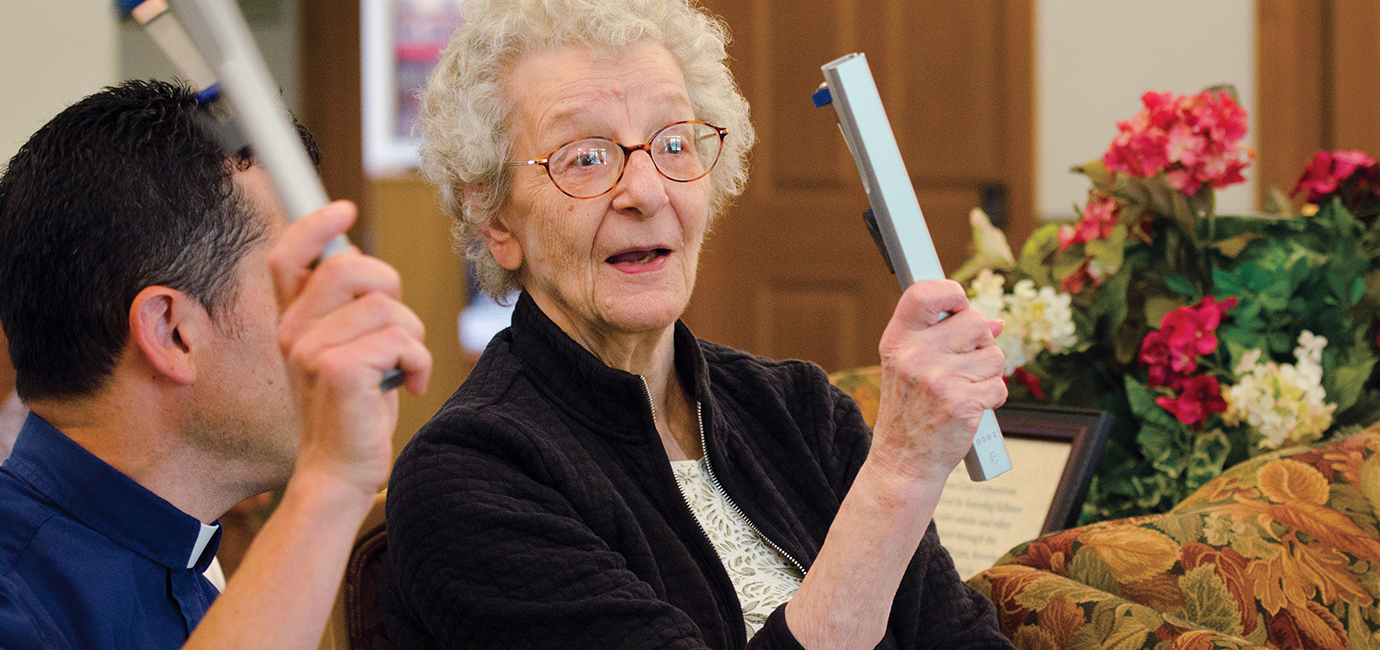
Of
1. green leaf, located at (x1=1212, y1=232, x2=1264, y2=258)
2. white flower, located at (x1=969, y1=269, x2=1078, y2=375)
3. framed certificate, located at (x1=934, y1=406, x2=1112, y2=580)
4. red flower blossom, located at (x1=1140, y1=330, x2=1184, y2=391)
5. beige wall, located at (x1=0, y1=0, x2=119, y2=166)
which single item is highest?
beige wall, located at (x1=0, y1=0, x2=119, y2=166)

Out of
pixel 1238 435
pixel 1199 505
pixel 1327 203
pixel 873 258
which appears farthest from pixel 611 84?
pixel 873 258

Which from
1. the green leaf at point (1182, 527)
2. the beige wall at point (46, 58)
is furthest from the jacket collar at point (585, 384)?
the beige wall at point (46, 58)

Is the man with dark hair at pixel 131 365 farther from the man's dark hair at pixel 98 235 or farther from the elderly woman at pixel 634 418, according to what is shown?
the elderly woman at pixel 634 418

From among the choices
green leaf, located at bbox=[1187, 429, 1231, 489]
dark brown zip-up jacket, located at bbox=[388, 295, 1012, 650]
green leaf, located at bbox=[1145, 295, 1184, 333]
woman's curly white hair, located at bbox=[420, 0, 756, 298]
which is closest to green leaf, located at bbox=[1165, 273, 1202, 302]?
green leaf, located at bbox=[1145, 295, 1184, 333]

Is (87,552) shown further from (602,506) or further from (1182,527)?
(1182,527)

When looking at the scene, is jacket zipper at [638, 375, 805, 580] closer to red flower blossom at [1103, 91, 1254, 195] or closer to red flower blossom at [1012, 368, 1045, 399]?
red flower blossom at [1012, 368, 1045, 399]

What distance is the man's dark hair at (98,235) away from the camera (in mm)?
853

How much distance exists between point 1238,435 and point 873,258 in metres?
1.90

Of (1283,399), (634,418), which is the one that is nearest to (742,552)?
(634,418)

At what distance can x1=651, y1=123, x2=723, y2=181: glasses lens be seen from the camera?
1229 mm

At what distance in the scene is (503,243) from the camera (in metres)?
1.29

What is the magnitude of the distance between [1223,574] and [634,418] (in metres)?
0.74

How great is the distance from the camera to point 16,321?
0.88 meters

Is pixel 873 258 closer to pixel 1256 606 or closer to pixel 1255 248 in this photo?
pixel 1255 248
